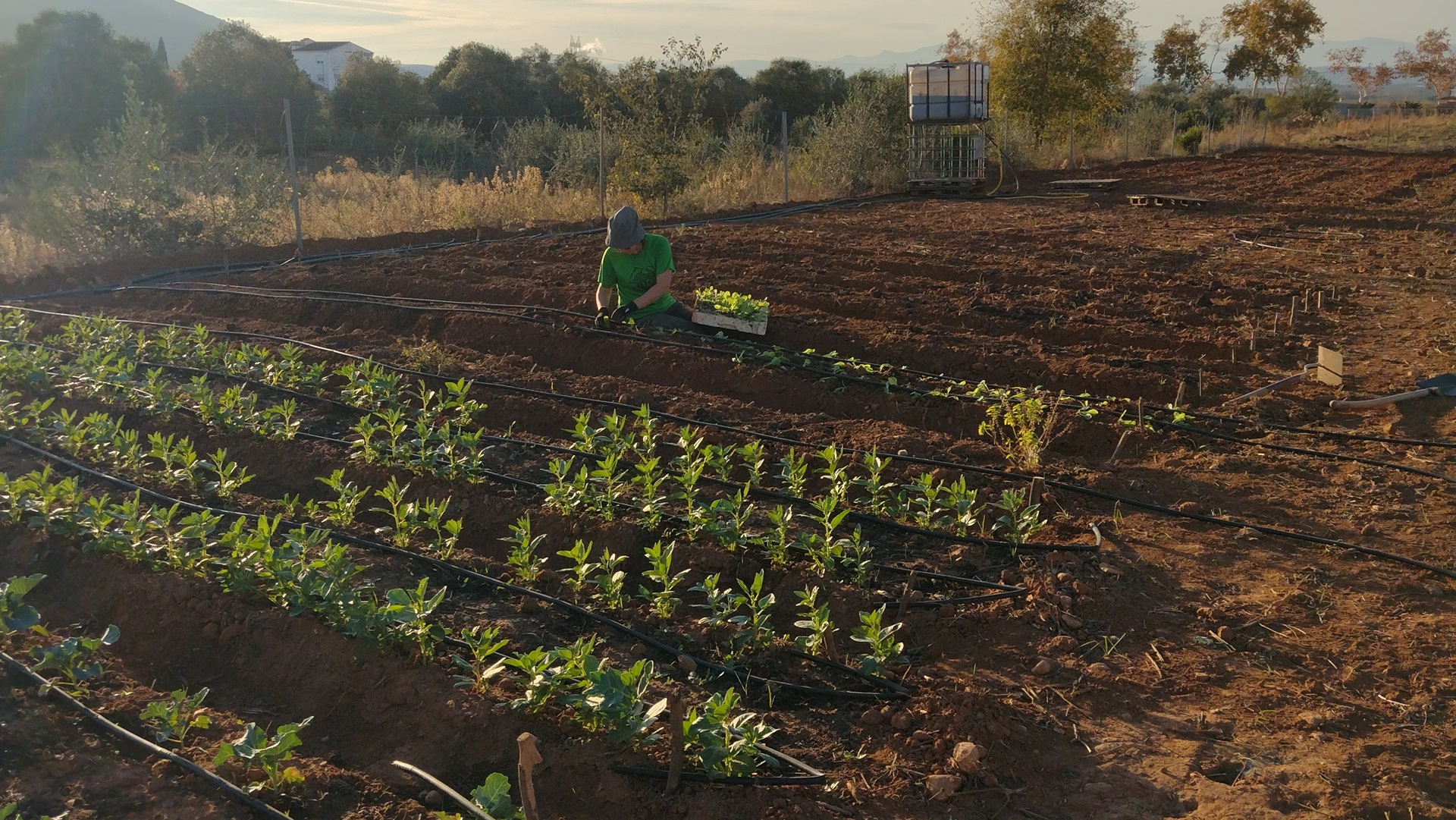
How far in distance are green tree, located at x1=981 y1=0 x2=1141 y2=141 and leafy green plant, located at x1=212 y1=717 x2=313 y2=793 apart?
73.2 feet

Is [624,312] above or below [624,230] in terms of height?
below

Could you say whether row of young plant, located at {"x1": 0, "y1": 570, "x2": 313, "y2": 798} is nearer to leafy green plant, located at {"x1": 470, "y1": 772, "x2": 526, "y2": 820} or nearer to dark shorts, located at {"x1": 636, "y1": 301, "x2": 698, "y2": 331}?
leafy green plant, located at {"x1": 470, "y1": 772, "x2": 526, "y2": 820}

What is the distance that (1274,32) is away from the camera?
27594mm

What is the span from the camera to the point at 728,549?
442 cm

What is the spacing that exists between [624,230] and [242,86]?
21883 millimetres

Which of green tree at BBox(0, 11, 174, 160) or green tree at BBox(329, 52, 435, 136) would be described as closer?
green tree at BBox(0, 11, 174, 160)

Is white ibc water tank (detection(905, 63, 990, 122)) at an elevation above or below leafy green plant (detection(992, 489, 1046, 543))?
above

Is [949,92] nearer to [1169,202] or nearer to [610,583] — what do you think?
[1169,202]

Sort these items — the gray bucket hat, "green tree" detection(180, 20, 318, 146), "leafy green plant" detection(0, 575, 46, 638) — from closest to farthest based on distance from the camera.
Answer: "leafy green plant" detection(0, 575, 46, 638) → the gray bucket hat → "green tree" detection(180, 20, 318, 146)

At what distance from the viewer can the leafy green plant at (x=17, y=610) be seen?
3.54 m

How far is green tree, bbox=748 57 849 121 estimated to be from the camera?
105 feet

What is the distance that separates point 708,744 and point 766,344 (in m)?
4.93

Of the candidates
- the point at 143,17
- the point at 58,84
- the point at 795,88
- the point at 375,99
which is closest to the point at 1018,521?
the point at 58,84

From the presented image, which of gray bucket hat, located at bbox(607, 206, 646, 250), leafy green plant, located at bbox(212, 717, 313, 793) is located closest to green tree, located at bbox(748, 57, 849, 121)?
gray bucket hat, located at bbox(607, 206, 646, 250)
